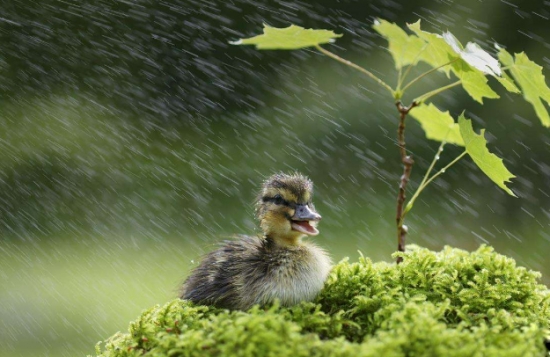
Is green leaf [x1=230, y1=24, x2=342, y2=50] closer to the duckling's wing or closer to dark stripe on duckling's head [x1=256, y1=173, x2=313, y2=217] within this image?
dark stripe on duckling's head [x1=256, y1=173, x2=313, y2=217]

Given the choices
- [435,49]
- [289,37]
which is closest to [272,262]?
[289,37]

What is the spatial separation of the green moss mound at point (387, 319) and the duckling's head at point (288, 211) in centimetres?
19

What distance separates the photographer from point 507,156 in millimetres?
6773

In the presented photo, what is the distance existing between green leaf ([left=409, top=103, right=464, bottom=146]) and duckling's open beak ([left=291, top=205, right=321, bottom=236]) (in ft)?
1.51

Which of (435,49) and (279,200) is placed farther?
(279,200)

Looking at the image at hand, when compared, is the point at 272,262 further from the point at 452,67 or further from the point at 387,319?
the point at 452,67

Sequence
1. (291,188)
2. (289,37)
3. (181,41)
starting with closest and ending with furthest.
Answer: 1. (289,37)
2. (291,188)
3. (181,41)

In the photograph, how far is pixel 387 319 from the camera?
5.22 ft

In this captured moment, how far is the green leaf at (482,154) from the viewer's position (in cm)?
202

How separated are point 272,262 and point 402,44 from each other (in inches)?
28.9

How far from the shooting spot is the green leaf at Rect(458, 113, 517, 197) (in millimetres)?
2021

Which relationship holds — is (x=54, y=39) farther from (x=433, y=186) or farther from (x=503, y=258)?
(x=503, y=258)

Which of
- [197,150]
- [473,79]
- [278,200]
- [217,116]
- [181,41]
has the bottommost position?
[197,150]

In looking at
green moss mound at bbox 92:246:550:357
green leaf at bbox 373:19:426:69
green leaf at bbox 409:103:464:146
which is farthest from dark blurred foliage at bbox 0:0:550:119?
green moss mound at bbox 92:246:550:357
